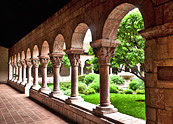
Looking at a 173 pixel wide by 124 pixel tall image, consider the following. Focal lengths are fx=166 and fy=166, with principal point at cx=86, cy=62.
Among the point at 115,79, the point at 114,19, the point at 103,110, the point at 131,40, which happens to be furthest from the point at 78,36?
the point at 115,79

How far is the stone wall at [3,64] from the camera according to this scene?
18.6 metres

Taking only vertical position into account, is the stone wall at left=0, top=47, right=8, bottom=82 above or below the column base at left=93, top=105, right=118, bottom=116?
above

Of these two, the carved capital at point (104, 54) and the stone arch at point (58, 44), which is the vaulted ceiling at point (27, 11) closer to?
the stone arch at point (58, 44)

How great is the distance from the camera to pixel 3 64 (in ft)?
61.7

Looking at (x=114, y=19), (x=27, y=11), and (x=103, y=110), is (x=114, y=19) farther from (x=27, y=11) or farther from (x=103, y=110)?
(x=27, y=11)

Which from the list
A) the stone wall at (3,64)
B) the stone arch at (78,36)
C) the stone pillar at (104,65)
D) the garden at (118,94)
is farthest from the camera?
the stone wall at (3,64)

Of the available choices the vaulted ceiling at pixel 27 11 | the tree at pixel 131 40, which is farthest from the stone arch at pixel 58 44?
the tree at pixel 131 40

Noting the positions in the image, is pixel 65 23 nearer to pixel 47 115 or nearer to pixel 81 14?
pixel 81 14

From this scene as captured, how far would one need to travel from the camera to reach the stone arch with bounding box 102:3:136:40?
334 centimetres

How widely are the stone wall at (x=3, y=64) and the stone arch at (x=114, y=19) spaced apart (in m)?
17.9

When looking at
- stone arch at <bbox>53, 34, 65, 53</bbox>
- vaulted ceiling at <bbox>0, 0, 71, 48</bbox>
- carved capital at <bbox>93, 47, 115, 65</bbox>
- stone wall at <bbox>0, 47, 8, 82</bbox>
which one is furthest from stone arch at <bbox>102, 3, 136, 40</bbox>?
stone wall at <bbox>0, 47, 8, 82</bbox>

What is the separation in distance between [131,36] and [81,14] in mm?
2316

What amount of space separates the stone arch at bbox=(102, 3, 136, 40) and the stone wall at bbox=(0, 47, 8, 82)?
17.9m

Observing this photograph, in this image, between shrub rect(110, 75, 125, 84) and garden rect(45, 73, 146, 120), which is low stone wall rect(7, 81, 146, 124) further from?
shrub rect(110, 75, 125, 84)
